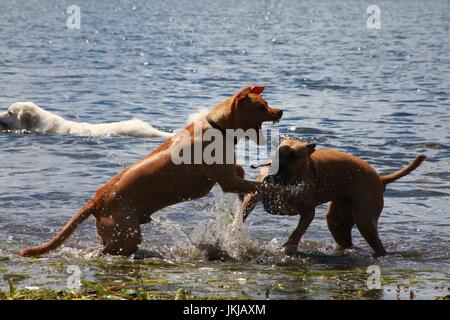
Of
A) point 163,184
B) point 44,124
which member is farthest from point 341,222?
point 44,124

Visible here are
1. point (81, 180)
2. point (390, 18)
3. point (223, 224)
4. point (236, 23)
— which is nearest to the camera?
point (223, 224)

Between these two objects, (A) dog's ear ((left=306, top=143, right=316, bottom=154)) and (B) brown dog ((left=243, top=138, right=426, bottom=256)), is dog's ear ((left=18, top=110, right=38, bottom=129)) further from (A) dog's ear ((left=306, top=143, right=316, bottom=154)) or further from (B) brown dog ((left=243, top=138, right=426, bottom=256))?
(A) dog's ear ((left=306, top=143, right=316, bottom=154))

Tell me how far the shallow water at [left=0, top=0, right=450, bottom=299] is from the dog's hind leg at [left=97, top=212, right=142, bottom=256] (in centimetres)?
12

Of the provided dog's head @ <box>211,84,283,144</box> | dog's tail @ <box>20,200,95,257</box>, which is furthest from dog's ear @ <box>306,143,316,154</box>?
dog's tail @ <box>20,200,95,257</box>

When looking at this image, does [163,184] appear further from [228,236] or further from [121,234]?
[228,236]

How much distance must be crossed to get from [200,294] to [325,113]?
37.5ft

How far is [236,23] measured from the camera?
51.2m

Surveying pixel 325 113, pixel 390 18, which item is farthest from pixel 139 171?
pixel 390 18

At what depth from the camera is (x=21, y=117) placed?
48.4 ft

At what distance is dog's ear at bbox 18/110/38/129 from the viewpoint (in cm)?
1473

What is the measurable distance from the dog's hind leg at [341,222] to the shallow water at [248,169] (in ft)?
0.48

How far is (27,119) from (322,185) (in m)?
7.49

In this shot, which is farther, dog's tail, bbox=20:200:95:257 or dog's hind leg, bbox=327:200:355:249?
dog's hind leg, bbox=327:200:355:249
